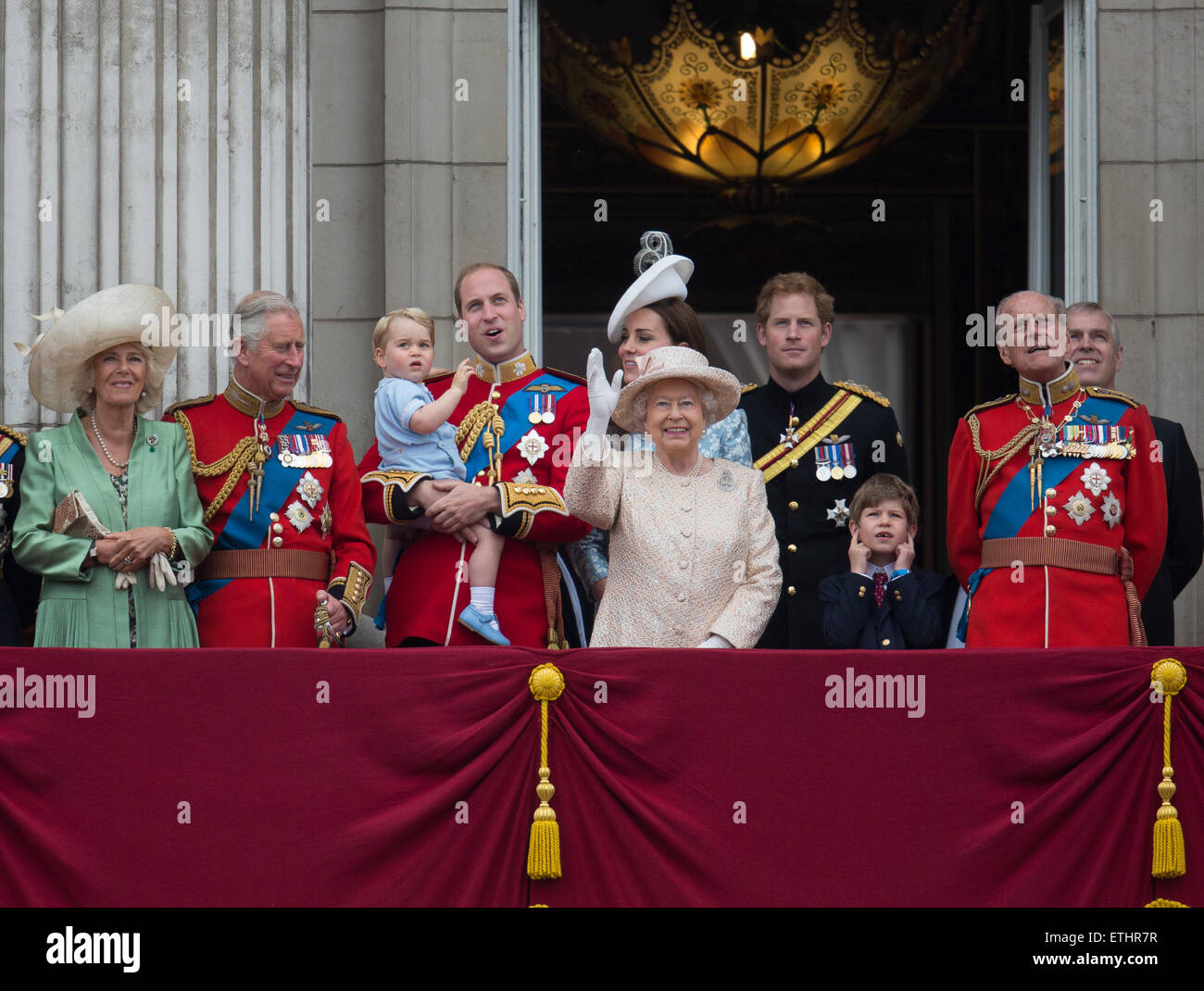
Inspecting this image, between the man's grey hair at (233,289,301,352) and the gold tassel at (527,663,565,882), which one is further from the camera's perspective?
the man's grey hair at (233,289,301,352)

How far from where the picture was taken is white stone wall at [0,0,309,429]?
29.5ft

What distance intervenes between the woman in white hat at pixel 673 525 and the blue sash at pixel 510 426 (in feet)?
2.13

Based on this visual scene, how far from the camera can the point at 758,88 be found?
11586 mm

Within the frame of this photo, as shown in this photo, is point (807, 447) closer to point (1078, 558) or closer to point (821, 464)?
point (821, 464)

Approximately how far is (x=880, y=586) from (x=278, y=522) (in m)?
2.01

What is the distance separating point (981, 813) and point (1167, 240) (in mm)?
3948

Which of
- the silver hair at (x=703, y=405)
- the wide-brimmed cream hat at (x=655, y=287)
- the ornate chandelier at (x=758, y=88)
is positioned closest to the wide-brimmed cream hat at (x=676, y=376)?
the silver hair at (x=703, y=405)

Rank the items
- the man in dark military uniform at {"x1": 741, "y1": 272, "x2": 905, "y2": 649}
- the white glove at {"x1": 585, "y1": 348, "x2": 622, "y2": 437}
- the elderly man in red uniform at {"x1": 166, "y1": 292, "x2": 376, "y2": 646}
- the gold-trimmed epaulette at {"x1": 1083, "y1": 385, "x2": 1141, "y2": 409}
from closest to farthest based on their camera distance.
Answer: the white glove at {"x1": 585, "y1": 348, "x2": 622, "y2": 437}
the elderly man in red uniform at {"x1": 166, "y1": 292, "x2": 376, "y2": 646}
the gold-trimmed epaulette at {"x1": 1083, "y1": 385, "x2": 1141, "y2": 409}
the man in dark military uniform at {"x1": 741, "y1": 272, "x2": 905, "y2": 649}

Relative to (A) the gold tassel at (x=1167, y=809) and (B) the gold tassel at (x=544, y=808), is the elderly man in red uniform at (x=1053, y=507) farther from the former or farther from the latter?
(B) the gold tassel at (x=544, y=808)

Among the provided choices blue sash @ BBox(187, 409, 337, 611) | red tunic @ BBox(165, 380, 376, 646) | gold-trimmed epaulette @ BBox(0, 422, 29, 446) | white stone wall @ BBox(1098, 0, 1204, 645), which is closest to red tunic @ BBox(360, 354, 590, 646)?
red tunic @ BBox(165, 380, 376, 646)

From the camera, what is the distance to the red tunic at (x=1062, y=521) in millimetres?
6555

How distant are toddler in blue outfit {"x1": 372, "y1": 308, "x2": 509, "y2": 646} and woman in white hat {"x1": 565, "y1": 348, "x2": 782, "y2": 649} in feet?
1.50

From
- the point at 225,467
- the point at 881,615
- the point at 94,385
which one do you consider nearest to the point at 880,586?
the point at 881,615

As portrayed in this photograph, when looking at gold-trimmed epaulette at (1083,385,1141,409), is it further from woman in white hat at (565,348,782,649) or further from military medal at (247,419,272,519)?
military medal at (247,419,272,519)
